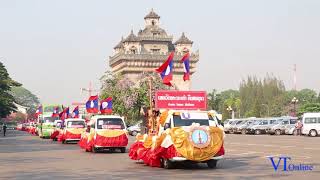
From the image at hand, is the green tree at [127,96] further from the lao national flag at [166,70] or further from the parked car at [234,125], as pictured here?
the lao national flag at [166,70]

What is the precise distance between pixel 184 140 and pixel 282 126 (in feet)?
131

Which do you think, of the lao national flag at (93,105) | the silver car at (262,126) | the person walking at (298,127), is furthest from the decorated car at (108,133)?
the silver car at (262,126)

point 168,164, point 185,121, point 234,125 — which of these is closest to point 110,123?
point 185,121

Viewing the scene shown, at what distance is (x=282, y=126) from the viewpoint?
55344 mm

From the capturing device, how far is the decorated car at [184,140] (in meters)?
16.8

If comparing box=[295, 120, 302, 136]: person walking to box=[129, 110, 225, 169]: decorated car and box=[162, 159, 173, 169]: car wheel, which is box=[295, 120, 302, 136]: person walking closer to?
box=[129, 110, 225, 169]: decorated car

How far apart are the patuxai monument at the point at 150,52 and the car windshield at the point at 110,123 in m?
78.0

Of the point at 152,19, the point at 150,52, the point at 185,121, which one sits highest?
the point at 152,19

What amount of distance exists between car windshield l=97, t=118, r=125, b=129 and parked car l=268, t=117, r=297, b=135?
102 ft

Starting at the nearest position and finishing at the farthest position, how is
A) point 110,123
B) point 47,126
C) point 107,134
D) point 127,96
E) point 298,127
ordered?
point 107,134 < point 110,123 < point 298,127 < point 47,126 < point 127,96

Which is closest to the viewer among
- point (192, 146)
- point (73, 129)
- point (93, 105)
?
point (192, 146)

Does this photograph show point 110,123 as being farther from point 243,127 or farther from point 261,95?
point 261,95

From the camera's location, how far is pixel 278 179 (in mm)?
14227

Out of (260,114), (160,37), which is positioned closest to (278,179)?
(260,114)
